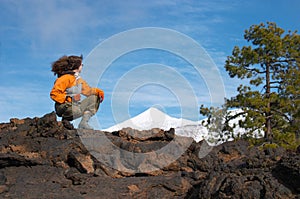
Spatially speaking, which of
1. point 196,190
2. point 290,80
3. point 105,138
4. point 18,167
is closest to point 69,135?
point 105,138

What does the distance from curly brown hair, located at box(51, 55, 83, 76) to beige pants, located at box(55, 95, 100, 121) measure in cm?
72

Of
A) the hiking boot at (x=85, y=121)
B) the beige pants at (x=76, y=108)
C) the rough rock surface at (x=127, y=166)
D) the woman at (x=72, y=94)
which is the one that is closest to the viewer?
the rough rock surface at (x=127, y=166)

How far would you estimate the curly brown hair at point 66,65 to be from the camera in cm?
832

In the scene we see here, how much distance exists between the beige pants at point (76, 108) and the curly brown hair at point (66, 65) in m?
0.72

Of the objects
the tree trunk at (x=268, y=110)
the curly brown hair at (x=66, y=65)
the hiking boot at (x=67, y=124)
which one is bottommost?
the hiking boot at (x=67, y=124)

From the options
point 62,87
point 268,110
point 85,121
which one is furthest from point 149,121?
point 268,110

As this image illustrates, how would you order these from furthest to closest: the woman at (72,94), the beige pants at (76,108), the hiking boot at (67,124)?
the beige pants at (76,108), the woman at (72,94), the hiking boot at (67,124)

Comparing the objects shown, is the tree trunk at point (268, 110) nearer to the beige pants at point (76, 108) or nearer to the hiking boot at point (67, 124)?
the beige pants at point (76, 108)

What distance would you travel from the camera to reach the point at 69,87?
8023 mm

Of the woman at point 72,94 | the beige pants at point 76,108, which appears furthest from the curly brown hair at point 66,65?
the beige pants at point 76,108

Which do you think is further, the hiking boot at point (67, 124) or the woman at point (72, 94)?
the woman at point (72, 94)

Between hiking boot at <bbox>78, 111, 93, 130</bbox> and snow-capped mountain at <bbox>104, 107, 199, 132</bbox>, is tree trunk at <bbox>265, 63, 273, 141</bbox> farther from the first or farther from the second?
hiking boot at <bbox>78, 111, 93, 130</bbox>

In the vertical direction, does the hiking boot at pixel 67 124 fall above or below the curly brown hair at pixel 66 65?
below

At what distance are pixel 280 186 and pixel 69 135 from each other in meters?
4.02
